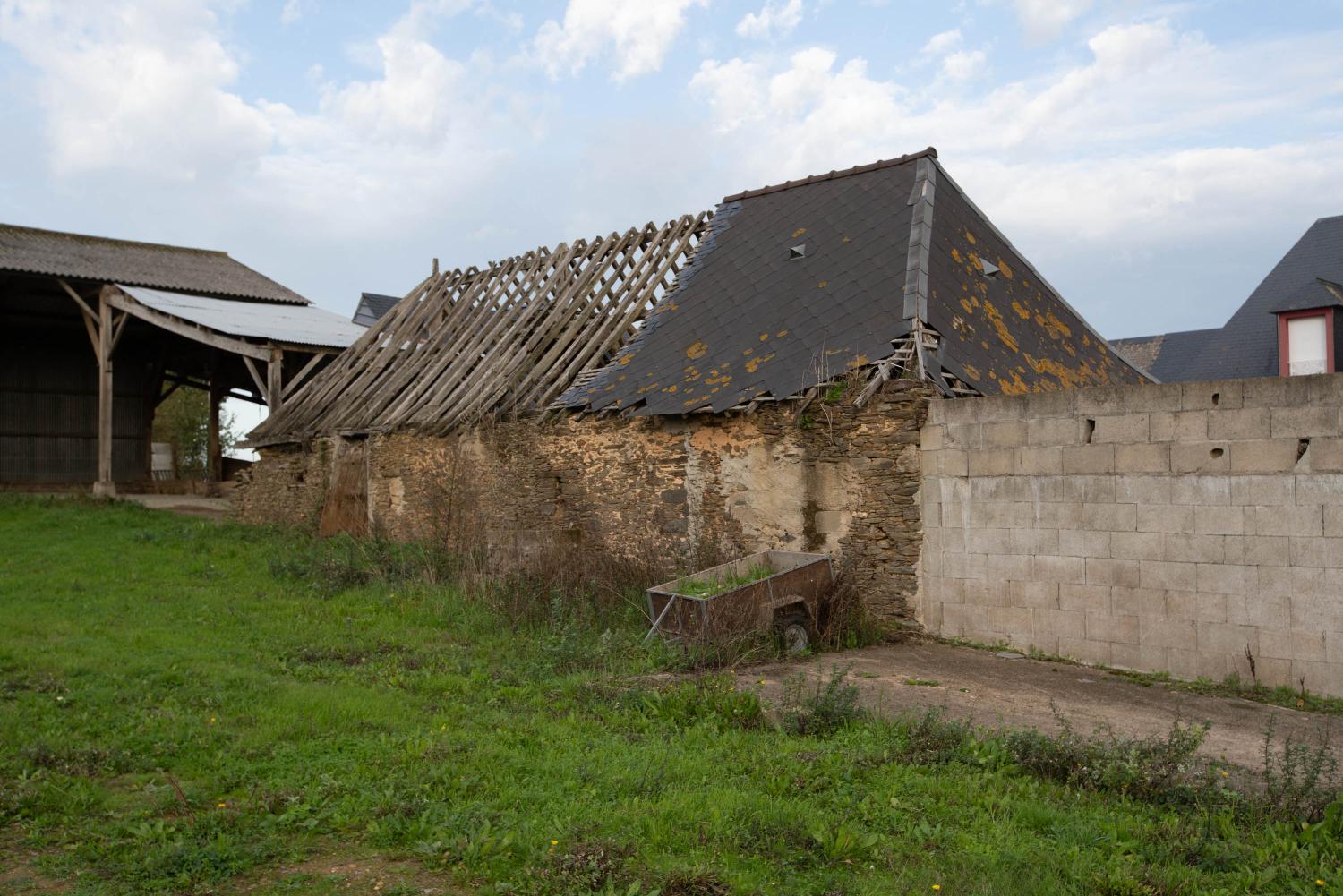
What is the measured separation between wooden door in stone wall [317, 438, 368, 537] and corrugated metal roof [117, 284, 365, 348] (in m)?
3.90

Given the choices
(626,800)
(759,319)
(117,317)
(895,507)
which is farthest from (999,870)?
(117,317)

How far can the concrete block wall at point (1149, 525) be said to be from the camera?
271 inches

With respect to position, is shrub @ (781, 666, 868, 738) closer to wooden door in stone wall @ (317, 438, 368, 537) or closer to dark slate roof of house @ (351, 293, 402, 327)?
wooden door in stone wall @ (317, 438, 368, 537)

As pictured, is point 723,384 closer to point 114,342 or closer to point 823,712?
point 823,712

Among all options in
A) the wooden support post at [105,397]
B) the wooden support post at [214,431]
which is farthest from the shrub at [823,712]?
the wooden support post at [214,431]

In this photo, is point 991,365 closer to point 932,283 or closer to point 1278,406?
point 932,283

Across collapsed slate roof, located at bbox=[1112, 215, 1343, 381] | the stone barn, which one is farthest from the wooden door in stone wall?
collapsed slate roof, located at bbox=[1112, 215, 1343, 381]

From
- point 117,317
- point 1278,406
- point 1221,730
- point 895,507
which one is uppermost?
point 117,317

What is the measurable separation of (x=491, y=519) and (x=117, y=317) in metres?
12.8

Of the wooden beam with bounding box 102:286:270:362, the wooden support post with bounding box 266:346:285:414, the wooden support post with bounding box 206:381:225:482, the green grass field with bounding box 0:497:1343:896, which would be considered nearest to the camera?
Result: the green grass field with bounding box 0:497:1343:896

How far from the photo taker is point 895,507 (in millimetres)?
9102

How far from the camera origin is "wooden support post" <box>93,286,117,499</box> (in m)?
20.1

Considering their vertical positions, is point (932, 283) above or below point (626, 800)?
above

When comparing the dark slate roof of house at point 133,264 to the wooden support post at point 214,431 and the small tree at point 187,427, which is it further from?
the small tree at point 187,427
